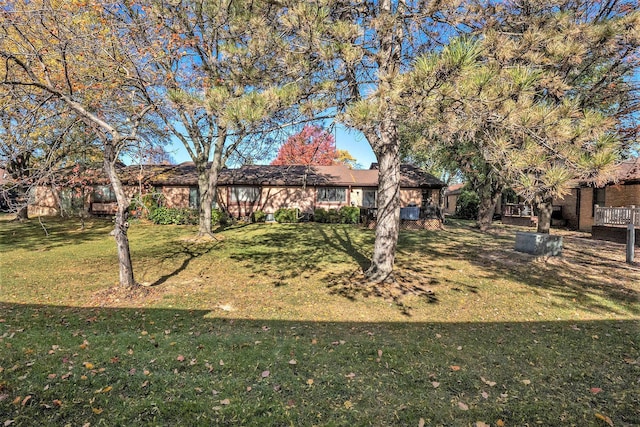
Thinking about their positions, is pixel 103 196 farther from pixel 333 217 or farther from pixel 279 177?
pixel 333 217

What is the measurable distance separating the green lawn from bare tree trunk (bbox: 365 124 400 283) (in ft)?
1.76

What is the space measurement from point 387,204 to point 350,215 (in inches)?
529

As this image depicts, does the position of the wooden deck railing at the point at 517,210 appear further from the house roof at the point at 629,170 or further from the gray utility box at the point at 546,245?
the gray utility box at the point at 546,245

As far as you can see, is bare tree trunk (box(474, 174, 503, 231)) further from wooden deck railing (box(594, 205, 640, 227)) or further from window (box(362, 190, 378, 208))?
window (box(362, 190, 378, 208))

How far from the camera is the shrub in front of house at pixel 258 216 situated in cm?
2086

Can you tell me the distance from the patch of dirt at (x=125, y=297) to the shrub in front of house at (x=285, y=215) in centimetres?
1381

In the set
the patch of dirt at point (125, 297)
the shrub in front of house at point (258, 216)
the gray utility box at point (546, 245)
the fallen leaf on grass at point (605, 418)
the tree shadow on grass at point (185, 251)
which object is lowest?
the fallen leaf on grass at point (605, 418)

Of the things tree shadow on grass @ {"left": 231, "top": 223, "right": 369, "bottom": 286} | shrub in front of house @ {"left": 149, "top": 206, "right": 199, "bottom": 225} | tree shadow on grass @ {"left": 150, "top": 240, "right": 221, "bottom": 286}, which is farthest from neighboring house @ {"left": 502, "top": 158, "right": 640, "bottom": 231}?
shrub in front of house @ {"left": 149, "top": 206, "right": 199, "bottom": 225}

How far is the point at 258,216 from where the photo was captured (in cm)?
2086

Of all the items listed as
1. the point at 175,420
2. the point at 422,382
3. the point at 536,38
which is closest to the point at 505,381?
the point at 422,382

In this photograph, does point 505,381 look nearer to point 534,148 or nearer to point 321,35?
point 534,148

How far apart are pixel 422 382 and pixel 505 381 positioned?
3.12 feet

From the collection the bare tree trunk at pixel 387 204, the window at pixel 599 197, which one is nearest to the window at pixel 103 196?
the bare tree trunk at pixel 387 204

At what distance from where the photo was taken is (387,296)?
645 cm
